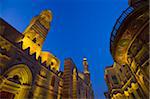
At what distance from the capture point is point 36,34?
22.0 meters

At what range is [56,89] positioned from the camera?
63.0 feet

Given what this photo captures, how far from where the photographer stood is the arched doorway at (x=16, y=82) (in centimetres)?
1341

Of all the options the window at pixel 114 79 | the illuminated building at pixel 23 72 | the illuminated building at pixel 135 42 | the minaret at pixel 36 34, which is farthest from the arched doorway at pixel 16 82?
the window at pixel 114 79

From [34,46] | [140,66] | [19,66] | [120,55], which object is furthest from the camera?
[34,46]

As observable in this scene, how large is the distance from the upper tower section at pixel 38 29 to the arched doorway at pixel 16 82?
745 cm

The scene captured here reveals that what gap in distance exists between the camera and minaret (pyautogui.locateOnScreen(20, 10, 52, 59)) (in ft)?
65.6

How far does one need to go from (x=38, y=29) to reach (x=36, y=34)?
117cm

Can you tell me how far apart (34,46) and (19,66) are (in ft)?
22.4

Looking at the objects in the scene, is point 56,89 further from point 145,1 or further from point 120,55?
point 145,1

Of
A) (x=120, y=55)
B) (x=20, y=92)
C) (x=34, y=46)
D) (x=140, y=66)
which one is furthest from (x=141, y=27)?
(x=34, y=46)

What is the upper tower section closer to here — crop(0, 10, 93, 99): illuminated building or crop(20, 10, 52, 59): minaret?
crop(20, 10, 52, 59): minaret

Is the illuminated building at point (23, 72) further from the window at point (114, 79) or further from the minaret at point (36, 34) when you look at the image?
the window at point (114, 79)

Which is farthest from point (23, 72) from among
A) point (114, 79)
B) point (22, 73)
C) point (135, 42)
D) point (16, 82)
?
point (114, 79)

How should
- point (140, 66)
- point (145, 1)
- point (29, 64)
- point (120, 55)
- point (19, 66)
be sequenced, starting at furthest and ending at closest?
point (29, 64)
point (19, 66)
point (120, 55)
point (140, 66)
point (145, 1)
